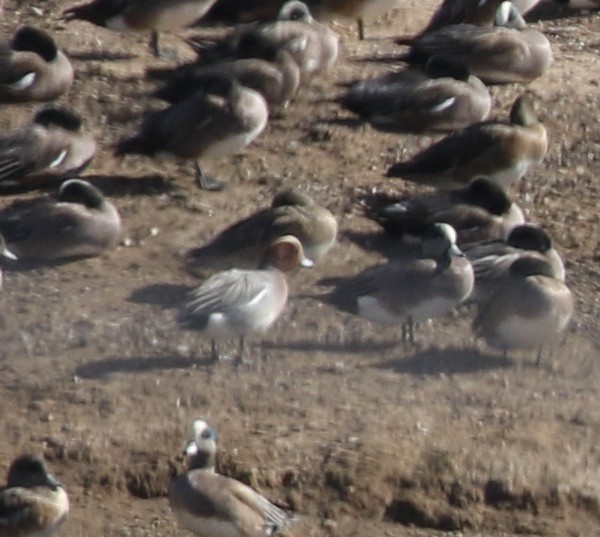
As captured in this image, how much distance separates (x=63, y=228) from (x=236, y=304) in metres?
1.61

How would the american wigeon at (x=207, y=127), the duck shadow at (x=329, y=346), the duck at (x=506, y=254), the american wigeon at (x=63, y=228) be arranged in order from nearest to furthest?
the duck shadow at (x=329, y=346) < the duck at (x=506, y=254) < the american wigeon at (x=63, y=228) < the american wigeon at (x=207, y=127)

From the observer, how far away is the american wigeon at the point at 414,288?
404 inches

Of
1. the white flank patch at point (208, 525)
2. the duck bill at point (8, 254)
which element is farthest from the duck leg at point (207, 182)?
the white flank patch at point (208, 525)

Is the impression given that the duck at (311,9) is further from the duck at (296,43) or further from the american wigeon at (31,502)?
the american wigeon at (31,502)

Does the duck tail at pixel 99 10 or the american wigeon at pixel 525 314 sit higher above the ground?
the american wigeon at pixel 525 314

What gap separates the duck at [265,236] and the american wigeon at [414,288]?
0.65m

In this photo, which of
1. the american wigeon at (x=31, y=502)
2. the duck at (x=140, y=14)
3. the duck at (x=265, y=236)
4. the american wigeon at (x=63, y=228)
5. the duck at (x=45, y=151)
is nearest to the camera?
the american wigeon at (x=31, y=502)

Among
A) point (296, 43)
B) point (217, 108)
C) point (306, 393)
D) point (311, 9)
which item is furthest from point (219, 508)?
point (311, 9)

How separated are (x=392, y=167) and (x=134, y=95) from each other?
2063 mm

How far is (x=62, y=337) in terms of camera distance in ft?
33.7

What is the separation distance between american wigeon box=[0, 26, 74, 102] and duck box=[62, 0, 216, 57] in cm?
64

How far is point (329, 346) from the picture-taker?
10.3 meters

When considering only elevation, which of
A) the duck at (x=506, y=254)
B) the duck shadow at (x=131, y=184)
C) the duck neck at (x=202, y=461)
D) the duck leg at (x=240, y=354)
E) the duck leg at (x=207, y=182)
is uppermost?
the duck neck at (x=202, y=461)

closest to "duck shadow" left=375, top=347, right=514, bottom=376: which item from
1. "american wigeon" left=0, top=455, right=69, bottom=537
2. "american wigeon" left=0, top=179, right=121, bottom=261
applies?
"american wigeon" left=0, top=179, right=121, bottom=261
